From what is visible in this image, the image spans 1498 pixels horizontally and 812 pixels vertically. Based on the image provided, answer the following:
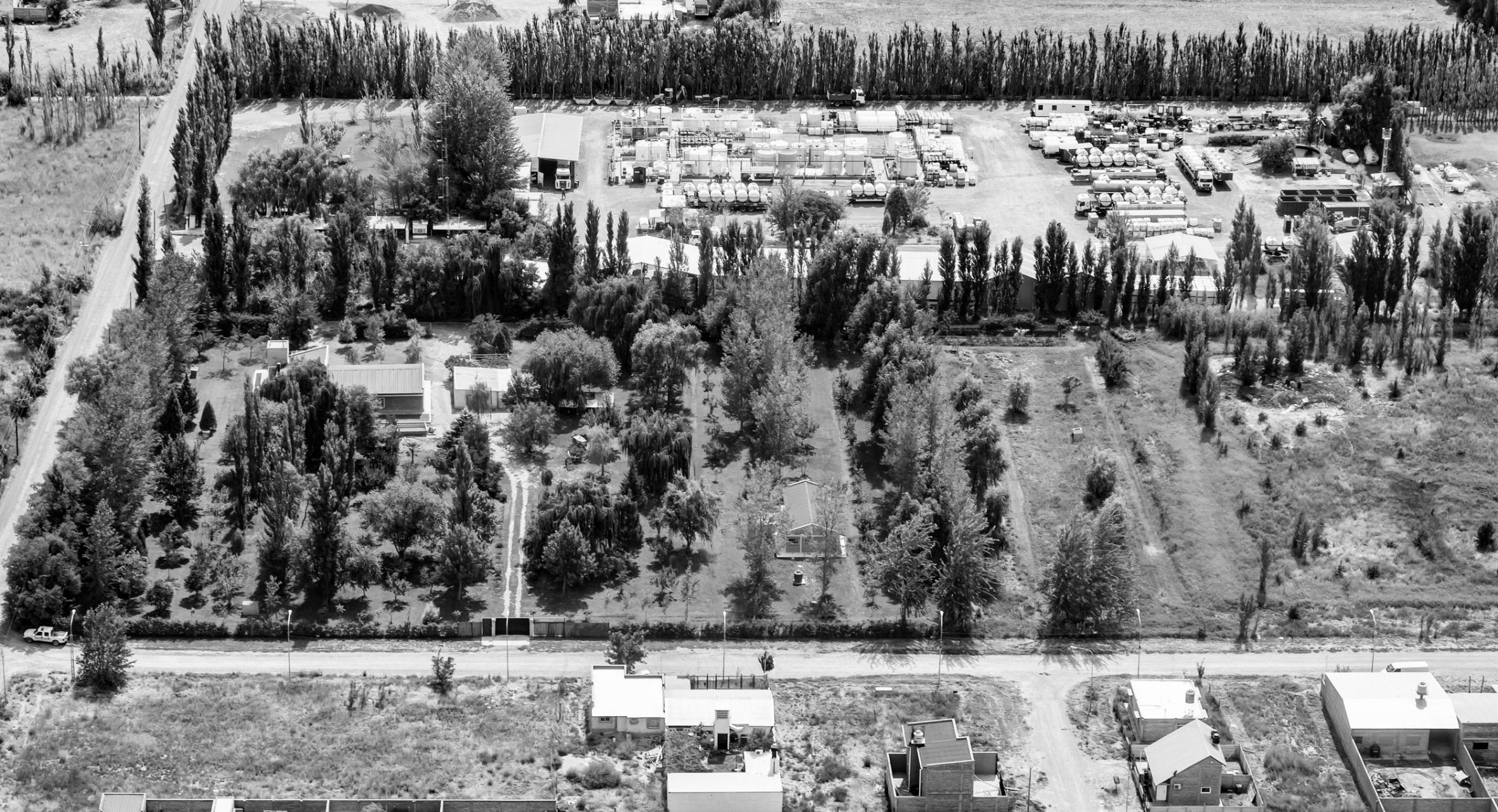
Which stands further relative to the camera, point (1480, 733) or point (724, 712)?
point (1480, 733)

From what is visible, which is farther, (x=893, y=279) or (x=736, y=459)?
(x=893, y=279)

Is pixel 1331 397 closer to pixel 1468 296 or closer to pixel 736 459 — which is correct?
pixel 1468 296

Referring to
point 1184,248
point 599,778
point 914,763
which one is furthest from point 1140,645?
point 1184,248

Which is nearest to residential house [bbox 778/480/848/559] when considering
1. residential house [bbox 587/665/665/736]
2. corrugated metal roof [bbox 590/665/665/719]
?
corrugated metal roof [bbox 590/665/665/719]

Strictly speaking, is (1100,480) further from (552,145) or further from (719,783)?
(552,145)

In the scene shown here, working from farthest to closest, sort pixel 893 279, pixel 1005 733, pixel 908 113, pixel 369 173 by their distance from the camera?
pixel 908 113, pixel 369 173, pixel 893 279, pixel 1005 733

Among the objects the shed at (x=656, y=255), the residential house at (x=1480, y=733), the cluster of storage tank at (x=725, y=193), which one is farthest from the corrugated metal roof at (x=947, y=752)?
the cluster of storage tank at (x=725, y=193)

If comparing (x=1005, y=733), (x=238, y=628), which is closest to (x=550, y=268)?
(x=238, y=628)
